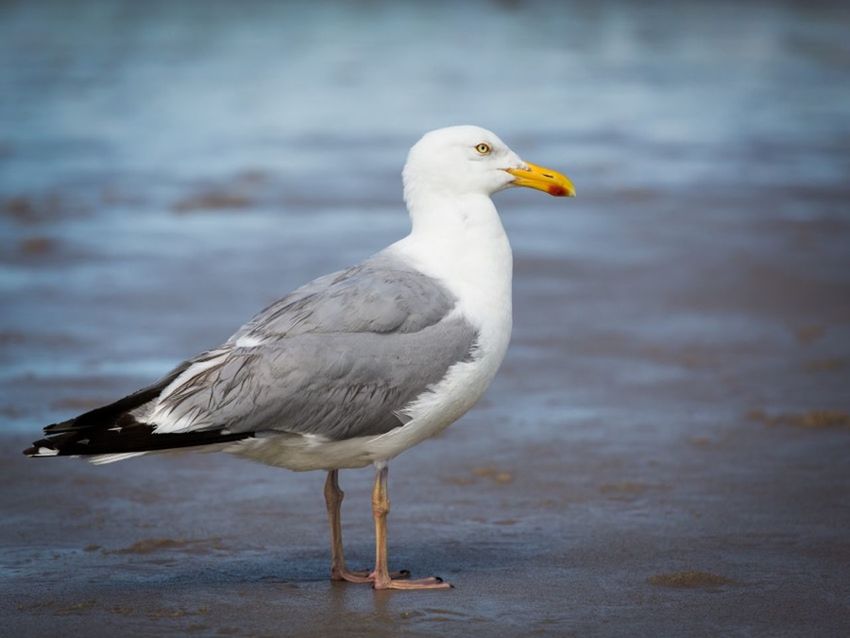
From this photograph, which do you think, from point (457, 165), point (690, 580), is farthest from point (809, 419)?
point (457, 165)

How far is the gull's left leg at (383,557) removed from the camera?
17.8 ft

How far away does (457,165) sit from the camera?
5.86 metres

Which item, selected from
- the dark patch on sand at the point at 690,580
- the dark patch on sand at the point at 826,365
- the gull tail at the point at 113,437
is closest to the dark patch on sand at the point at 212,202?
the dark patch on sand at the point at 826,365

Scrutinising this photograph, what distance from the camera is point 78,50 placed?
23.5 metres

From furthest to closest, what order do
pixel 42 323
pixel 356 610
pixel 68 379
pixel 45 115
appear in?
pixel 45 115, pixel 42 323, pixel 68 379, pixel 356 610

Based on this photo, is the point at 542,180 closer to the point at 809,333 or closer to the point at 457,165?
the point at 457,165

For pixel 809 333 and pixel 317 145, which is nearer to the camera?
pixel 809 333

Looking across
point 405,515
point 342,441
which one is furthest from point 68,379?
point 342,441

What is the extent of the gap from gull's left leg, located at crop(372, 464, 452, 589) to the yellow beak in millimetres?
1299

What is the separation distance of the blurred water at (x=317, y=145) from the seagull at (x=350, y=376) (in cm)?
261

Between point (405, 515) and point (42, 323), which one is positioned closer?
point (405, 515)

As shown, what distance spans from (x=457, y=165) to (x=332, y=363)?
1016mm

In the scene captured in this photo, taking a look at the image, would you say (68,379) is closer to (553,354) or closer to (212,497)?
(212,497)

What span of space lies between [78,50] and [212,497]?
18.3m
